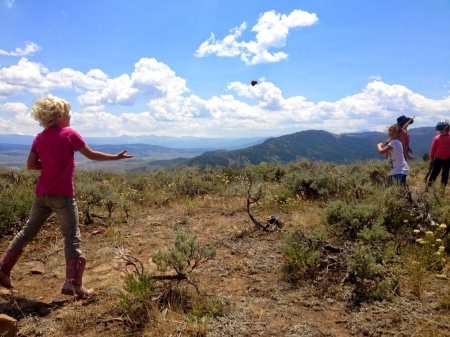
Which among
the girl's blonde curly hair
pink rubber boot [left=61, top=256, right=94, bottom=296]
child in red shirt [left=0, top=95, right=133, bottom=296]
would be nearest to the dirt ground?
pink rubber boot [left=61, top=256, right=94, bottom=296]

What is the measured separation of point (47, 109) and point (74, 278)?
5.81ft

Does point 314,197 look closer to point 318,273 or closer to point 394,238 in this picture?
point 394,238

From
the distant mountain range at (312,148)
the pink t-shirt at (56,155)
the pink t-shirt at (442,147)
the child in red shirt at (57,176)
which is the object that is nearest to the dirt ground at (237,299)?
the child in red shirt at (57,176)

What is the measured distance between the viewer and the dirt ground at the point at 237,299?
2.54 meters

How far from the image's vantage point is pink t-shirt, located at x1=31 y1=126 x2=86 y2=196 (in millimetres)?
2990

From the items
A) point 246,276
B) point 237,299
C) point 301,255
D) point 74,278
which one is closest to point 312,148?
point 301,255

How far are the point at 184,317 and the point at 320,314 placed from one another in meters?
1.28

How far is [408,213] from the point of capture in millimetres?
4605

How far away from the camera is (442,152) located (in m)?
7.17

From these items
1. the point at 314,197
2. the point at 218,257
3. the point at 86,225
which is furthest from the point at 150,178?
the point at 218,257

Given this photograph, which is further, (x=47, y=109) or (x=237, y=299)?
(x=237, y=299)

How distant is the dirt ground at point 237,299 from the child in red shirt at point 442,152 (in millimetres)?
5180

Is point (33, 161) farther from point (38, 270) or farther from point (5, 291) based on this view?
point (38, 270)

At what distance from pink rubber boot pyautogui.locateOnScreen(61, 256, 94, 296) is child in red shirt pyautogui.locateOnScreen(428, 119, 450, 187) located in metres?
7.81
